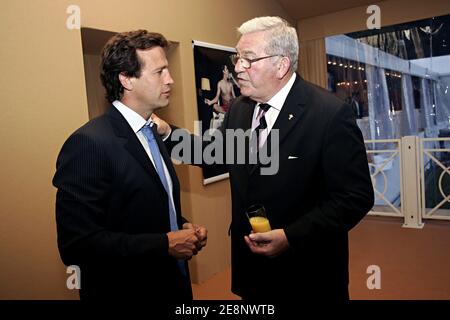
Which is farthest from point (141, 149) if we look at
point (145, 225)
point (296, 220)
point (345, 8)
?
point (345, 8)

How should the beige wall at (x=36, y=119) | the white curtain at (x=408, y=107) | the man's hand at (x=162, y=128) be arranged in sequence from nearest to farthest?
the man's hand at (x=162, y=128) → the beige wall at (x=36, y=119) → the white curtain at (x=408, y=107)

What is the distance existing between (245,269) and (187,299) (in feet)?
1.03

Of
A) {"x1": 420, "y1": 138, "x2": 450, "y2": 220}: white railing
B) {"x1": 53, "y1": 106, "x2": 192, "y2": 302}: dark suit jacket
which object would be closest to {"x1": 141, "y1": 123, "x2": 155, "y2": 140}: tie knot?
{"x1": 53, "y1": 106, "x2": 192, "y2": 302}: dark suit jacket

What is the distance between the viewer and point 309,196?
5.59 feet

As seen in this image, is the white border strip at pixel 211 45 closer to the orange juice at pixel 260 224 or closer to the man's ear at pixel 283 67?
the man's ear at pixel 283 67

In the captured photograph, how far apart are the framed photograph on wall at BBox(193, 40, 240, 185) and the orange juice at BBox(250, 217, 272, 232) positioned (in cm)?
202

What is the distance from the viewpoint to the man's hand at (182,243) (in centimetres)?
150

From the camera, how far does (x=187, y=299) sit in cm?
178

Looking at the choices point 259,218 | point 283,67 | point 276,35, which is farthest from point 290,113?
point 259,218

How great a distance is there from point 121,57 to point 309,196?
1.01m

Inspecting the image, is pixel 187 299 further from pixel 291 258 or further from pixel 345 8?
pixel 345 8

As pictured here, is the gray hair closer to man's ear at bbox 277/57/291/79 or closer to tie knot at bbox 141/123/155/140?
man's ear at bbox 277/57/291/79

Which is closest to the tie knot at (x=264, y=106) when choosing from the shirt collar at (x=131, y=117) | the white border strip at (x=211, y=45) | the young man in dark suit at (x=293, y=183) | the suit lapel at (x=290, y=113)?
the young man in dark suit at (x=293, y=183)

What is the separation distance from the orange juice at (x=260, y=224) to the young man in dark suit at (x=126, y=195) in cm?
24
